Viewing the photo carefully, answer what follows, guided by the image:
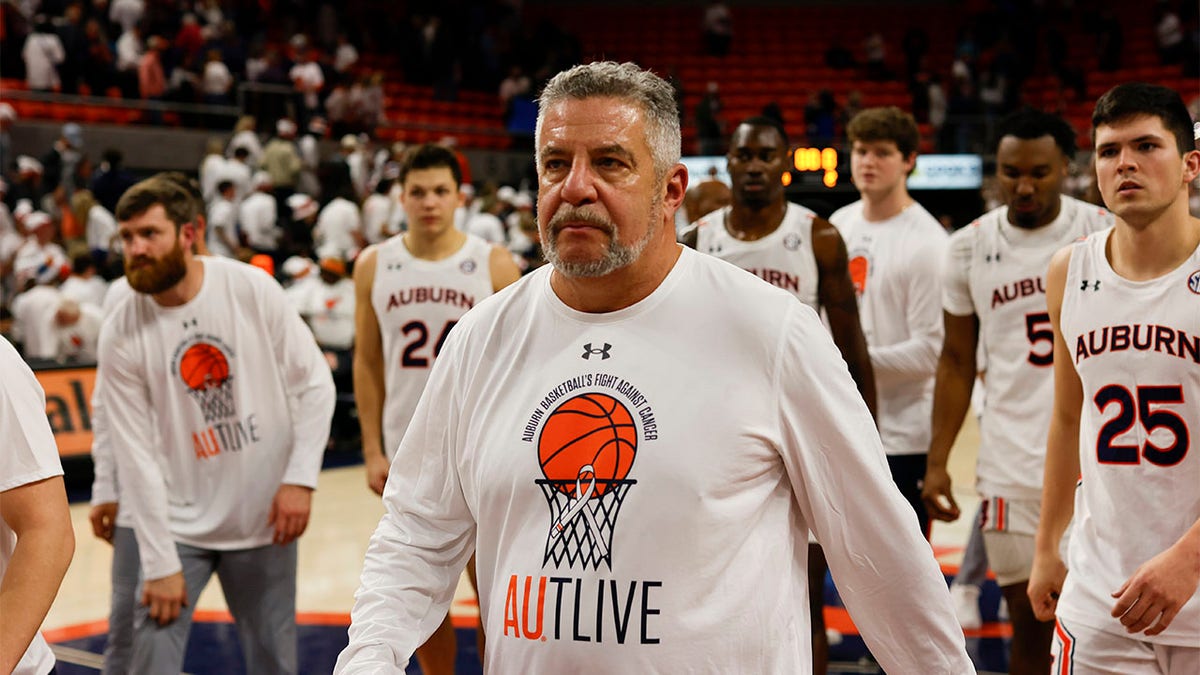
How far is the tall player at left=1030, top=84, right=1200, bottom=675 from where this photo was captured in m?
3.51

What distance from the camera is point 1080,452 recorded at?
3781 mm

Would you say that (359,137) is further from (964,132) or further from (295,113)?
(964,132)

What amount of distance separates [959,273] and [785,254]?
0.67 m

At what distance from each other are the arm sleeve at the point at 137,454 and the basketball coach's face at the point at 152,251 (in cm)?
28

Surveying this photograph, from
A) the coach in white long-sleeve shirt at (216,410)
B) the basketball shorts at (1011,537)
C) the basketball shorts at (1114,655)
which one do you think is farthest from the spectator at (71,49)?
the basketball shorts at (1114,655)

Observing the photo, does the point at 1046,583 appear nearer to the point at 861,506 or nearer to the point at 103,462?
the point at 861,506

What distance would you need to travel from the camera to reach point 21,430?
2.81 m

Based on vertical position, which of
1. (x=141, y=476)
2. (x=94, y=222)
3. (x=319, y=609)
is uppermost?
(x=94, y=222)

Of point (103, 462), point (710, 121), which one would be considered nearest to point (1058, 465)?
point (103, 462)

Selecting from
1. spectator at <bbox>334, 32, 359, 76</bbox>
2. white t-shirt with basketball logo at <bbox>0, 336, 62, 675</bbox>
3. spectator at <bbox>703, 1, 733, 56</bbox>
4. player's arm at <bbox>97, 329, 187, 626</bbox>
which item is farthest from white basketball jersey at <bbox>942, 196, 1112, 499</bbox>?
spectator at <bbox>703, 1, 733, 56</bbox>

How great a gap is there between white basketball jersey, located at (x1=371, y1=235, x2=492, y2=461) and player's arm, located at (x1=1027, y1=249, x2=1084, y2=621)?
272 centimetres

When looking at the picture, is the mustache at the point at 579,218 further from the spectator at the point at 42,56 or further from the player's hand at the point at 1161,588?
the spectator at the point at 42,56

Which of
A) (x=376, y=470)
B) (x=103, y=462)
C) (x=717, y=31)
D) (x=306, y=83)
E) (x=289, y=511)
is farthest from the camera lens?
(x=717, y=31)

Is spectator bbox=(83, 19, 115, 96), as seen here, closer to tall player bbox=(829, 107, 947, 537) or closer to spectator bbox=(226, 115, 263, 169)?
spectator bbox=(226, 115, 263, 169)
